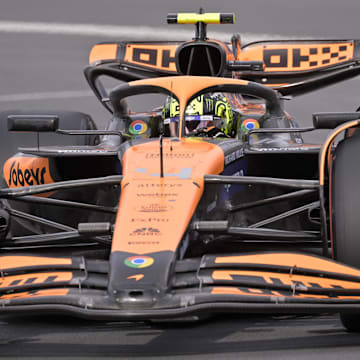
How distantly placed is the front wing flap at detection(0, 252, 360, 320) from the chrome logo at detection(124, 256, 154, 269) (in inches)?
4.8

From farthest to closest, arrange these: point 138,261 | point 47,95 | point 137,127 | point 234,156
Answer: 1. point 47,95
2. point 137,127
3. point 234,156
4. point 138,261

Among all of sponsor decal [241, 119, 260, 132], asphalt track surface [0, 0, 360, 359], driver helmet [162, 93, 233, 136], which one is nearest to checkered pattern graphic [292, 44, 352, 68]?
sponsor decal [241, 119, 260, 132]

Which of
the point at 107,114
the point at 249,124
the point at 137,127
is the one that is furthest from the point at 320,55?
the point at 107,114

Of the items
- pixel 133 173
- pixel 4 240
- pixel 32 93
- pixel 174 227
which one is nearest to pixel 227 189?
pixel 133 173

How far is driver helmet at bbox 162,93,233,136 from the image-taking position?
6.71m

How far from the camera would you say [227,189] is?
5664 millimetres

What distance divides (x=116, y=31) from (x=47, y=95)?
11.5ft

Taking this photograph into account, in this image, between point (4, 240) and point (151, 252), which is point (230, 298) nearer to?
point (151, 252)

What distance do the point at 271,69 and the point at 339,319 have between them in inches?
193

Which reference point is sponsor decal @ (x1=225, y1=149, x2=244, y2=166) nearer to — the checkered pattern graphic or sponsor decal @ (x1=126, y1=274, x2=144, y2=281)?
sponsor decal @ (x1=126, y1=274, x2=144, y2=281)

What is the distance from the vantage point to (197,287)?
4125mm

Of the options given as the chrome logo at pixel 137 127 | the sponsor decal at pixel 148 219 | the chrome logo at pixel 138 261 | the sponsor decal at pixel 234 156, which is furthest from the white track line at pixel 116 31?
the chrome logo at pixel 138 261

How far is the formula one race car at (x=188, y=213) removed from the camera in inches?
160

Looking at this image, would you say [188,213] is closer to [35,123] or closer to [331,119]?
[331,119]
